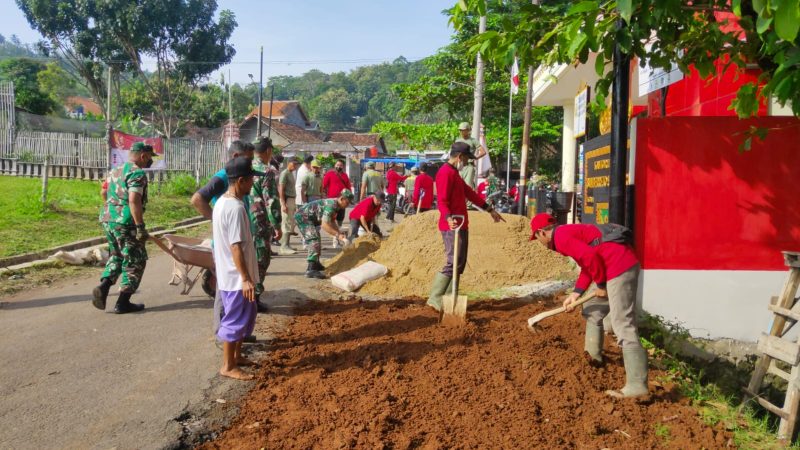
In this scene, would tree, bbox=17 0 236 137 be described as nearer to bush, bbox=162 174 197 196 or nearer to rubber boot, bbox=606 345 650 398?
bush, bbox=162 174 197 196

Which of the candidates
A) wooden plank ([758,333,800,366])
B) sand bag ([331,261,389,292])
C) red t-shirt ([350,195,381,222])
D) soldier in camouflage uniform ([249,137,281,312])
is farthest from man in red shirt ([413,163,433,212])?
wooden plank ([758,333,800,366])

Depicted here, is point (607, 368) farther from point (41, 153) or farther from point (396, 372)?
point (41, 153)

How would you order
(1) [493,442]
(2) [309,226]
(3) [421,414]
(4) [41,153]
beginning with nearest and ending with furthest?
(1) [493,442] → (3) [421,414] → (2) [309,226] → (4) [41,153]

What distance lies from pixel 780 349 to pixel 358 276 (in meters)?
4.86

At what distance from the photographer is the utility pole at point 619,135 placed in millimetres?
5562

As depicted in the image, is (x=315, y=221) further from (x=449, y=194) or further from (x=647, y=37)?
(x=647, y=37)

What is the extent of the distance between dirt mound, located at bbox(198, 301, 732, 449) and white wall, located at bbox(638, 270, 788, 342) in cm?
110

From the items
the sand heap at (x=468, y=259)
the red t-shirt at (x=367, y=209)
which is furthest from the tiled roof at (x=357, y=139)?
the sand heap at (x=468, y=259)

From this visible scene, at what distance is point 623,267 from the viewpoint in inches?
174

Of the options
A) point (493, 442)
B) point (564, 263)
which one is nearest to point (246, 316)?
point (493, 442)

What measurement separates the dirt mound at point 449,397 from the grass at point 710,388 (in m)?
0.15

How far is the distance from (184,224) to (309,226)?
334 inches

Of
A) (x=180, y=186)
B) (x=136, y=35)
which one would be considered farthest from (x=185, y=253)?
(x=136, y=35)

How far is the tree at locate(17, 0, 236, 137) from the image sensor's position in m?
26.9
